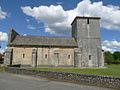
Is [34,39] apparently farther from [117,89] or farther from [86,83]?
[117,89]

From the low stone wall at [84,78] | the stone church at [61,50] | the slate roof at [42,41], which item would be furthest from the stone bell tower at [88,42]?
→ the low stone wall at [84,78]

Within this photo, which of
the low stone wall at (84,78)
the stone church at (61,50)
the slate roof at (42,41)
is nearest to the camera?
the low stone wall at (84,78)

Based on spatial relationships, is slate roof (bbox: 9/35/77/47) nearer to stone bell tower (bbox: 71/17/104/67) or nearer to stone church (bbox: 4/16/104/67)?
stone church (bbox: 4/16/104/67)

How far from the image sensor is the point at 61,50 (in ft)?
151

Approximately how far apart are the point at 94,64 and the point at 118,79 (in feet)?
105

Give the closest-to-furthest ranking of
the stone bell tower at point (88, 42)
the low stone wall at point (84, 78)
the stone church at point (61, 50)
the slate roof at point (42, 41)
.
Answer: the low stone wall at point (84, 78), the stone church at point (61, 50), the stone bell tower at point (88, 42), the slate roof at point (42, 41)

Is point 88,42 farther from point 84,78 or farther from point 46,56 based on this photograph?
point 84,78

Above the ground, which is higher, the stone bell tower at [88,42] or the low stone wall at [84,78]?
the stone bell tower at [88,42]

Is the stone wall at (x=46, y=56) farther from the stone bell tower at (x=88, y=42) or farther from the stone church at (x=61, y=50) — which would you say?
the stone bell tower at (x=88, y=42)

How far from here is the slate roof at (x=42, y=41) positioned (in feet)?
150

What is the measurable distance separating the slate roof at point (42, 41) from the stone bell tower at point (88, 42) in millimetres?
2278

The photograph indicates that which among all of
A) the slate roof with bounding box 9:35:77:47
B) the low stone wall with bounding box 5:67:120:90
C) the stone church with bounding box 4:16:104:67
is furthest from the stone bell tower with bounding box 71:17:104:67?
the low stone wall with bounding box 5:67:120:90

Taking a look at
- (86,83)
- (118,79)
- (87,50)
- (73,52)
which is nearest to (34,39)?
(73,52)

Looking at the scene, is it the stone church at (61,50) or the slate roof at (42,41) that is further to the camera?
the slate roof at (42,41)
